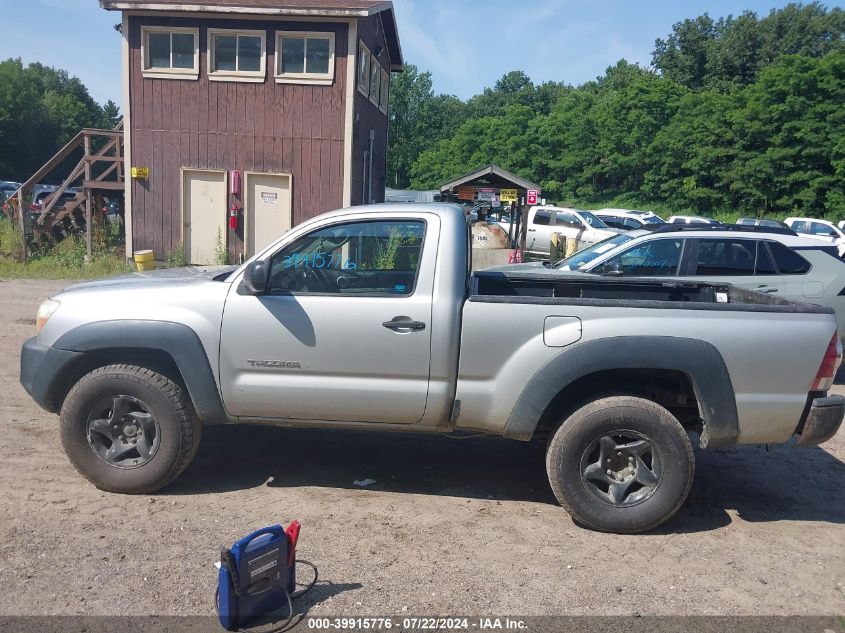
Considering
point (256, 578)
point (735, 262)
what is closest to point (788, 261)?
point (735, 262)

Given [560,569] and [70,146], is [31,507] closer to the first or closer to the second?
[560,569]

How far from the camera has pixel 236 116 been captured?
55.0ft

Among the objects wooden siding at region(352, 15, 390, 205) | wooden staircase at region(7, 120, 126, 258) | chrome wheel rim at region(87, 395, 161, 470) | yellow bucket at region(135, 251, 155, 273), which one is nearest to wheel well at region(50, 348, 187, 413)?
chrome wheel rim at region(87, 395, 161, 470)

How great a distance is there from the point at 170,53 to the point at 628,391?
49.1 feet

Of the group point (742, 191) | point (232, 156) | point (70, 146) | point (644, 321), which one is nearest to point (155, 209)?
point (232, 156)

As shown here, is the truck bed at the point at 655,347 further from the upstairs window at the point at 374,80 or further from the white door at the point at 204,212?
the upstairs window at the point at 374,80

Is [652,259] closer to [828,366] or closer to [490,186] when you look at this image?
[828,366]

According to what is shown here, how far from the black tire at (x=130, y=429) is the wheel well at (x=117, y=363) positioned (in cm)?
7

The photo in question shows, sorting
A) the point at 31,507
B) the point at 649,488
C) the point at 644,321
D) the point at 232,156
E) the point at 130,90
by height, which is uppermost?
the point at 130,90

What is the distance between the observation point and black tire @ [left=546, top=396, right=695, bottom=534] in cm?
457

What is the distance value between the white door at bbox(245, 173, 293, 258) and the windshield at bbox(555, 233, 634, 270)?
888 centimetres

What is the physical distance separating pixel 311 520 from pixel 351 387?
842 millimetres

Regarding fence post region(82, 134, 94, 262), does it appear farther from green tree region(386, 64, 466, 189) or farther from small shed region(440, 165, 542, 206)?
green tree region(386, 64, 466, 189)

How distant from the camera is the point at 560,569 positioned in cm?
420
